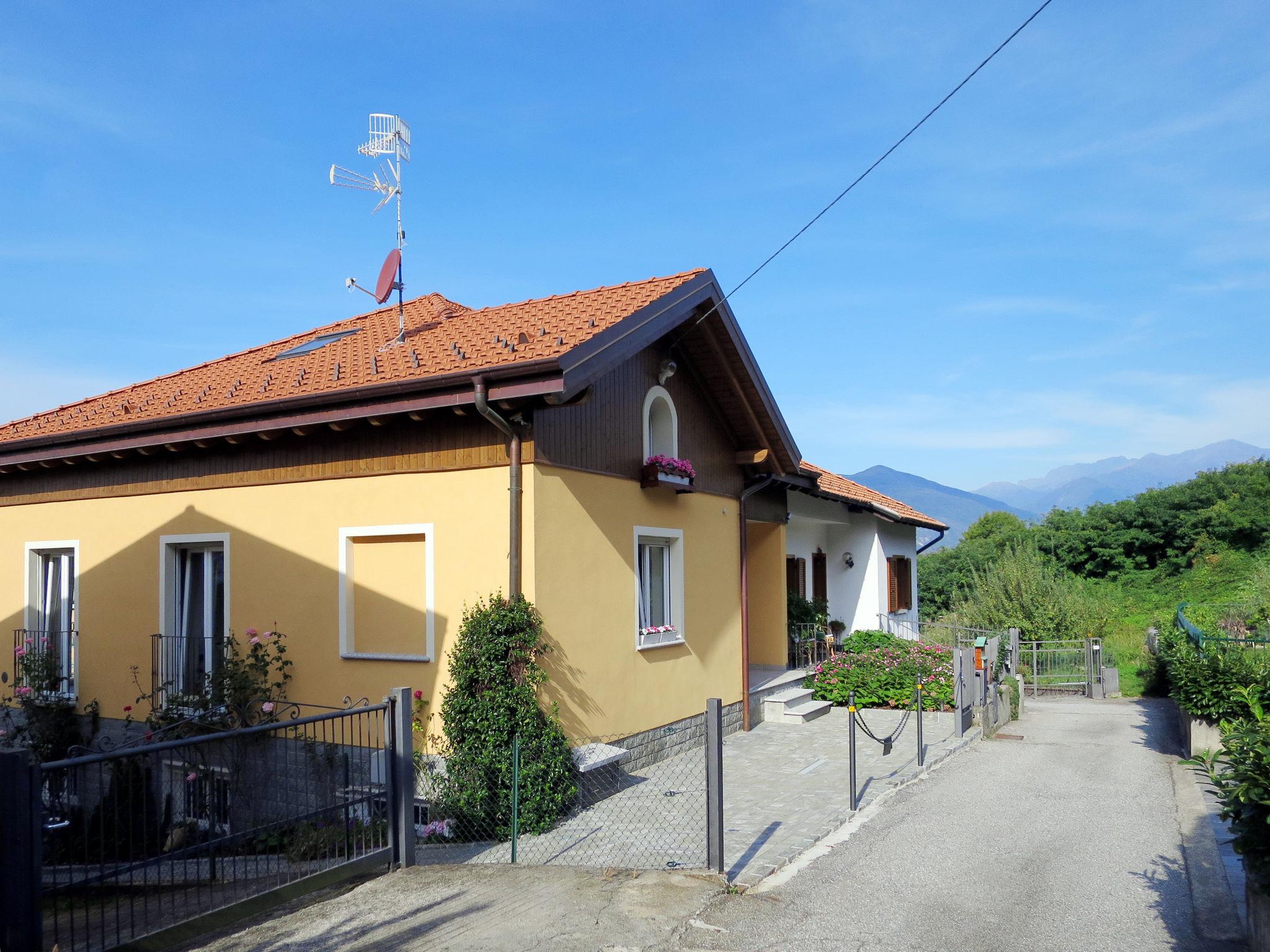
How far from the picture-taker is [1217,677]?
10008mm

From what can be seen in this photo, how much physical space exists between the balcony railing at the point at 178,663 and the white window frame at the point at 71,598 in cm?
161

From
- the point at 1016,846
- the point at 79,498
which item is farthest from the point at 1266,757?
the point at 79,498

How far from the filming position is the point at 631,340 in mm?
9133

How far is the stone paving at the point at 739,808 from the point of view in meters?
7.11

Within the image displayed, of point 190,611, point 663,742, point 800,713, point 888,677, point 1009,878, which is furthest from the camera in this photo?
point 888,677

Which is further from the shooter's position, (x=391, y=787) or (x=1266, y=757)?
(x=391, y=787)

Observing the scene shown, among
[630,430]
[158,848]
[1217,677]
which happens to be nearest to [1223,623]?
[1217,677]

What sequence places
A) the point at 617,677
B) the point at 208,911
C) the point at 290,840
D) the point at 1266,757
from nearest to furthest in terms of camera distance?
the point at 1266,757, the point at 208,911, the point at 290,840, the point at 617,677

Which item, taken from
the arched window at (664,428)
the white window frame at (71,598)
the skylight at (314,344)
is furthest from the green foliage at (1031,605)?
the white window frame at (71,598)

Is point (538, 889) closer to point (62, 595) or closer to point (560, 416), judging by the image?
Answer: point (560, 416)

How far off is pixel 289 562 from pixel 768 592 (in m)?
8.44

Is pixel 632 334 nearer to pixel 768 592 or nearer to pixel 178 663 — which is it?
pixel 178 663

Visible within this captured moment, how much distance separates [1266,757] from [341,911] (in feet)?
16.8

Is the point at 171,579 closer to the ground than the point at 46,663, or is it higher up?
higher up
